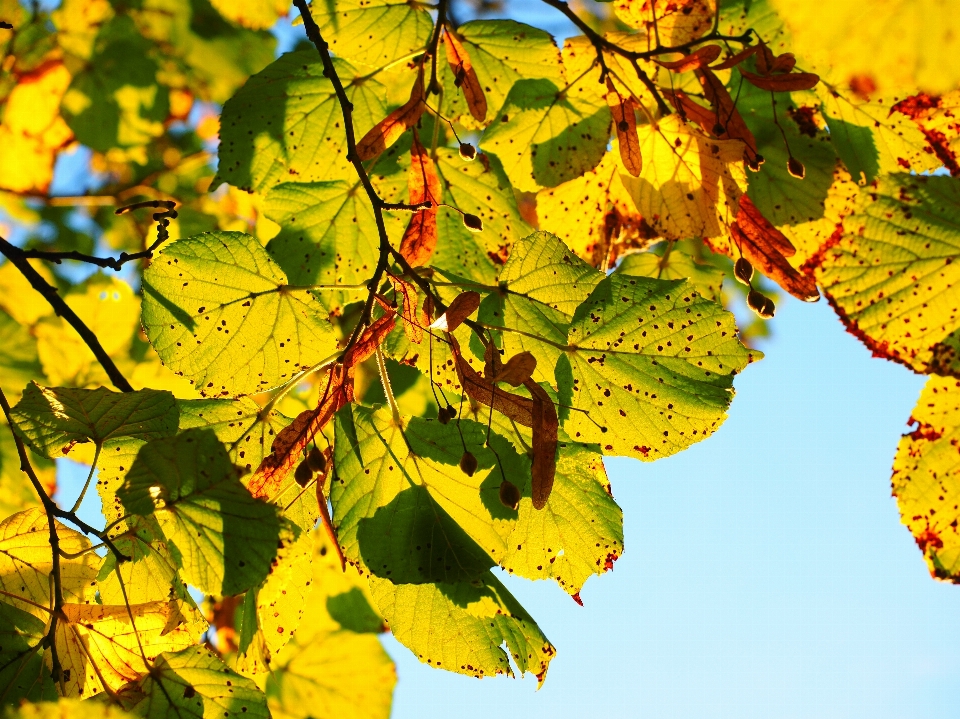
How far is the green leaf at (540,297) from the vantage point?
97cm

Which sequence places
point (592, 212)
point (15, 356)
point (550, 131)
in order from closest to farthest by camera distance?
point (550, 131), point (592, 212), point (15, 356)

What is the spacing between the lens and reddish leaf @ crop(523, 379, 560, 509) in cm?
77

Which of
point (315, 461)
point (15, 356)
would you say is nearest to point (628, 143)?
point (315, 461)

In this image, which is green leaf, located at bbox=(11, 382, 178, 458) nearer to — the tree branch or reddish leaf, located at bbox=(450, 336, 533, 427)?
the tree branch

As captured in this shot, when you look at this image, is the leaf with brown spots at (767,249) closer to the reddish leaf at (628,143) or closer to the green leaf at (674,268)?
the reddish leaf at (628,143)

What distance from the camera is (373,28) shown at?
3.65 ft

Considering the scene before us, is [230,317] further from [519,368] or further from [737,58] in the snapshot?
[737,58]

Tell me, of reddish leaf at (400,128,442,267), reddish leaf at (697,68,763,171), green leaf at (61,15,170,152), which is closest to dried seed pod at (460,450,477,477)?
reddish leaf at (400,128,442,267)

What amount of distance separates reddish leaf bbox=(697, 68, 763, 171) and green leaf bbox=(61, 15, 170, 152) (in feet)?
5.65

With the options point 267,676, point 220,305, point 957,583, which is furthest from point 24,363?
point 957,583

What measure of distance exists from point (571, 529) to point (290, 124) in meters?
0.70

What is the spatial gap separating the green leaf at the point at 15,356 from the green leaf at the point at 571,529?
4.21 feet

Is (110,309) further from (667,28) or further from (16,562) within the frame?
(667,28)

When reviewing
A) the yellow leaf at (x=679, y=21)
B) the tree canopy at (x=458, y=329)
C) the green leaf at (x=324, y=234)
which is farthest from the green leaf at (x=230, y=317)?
the yellow leaf at (x=679, y=21)
